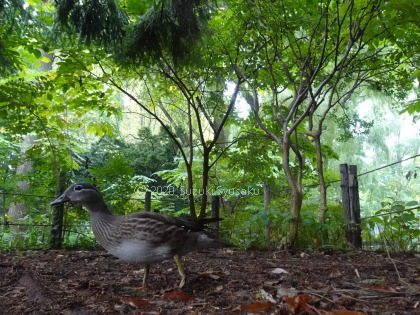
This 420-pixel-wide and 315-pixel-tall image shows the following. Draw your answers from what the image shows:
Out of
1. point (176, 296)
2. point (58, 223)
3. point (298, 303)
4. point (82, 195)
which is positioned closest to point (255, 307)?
point (298, 303)

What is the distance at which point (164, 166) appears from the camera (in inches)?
568

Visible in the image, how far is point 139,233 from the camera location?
2768mm

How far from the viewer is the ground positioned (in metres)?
2.31

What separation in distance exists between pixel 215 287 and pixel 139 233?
75 cm

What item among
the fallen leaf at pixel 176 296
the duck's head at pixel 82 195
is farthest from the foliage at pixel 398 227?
the duck's head at pixel 82 195

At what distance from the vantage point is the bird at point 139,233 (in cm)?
277

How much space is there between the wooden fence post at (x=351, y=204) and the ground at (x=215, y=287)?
1.43 metres

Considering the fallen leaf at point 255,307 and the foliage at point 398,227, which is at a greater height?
the foliage at point 398,227

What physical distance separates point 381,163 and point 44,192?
16762 mm

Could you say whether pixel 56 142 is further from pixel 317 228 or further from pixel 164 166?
pixel 164 166

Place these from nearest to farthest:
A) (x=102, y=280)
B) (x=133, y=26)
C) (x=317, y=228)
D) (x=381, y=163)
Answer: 1. (x=102, y=280)
2. (x=133, y=26)
3. (x=317, y=228)
4. (x=381, y=163)

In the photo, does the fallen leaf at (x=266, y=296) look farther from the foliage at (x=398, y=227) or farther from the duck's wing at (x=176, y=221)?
the foliage at (x=398, y=227)

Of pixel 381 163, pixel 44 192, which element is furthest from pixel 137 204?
pixel 381 163

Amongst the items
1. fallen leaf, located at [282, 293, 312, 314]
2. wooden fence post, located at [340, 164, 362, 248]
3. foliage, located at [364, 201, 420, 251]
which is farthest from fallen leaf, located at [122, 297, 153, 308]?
wooden fence post, located at [340, 164, 362, 248]
